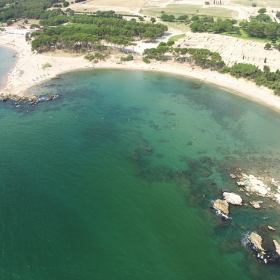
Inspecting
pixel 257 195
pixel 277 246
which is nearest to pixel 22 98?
pixel 257 195

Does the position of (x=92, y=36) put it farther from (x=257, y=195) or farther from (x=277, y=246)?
(x=277, y=246)

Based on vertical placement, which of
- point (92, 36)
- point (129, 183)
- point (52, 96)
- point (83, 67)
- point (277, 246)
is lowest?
point (277, 246)

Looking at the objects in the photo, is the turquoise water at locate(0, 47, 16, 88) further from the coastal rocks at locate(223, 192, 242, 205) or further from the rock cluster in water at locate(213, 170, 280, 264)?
the rock cluster in water at locate(213, 170, 280, 264)

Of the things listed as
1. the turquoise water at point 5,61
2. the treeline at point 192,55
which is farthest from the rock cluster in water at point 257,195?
the turquoise water at point 5,61

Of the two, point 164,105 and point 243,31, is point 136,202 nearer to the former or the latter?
point 164,105

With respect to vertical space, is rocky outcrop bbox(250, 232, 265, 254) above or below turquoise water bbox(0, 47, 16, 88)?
below

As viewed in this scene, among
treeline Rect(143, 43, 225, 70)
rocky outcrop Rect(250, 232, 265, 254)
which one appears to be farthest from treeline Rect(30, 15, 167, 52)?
rocky outcrop Rect(250, 232, 265, 254)
